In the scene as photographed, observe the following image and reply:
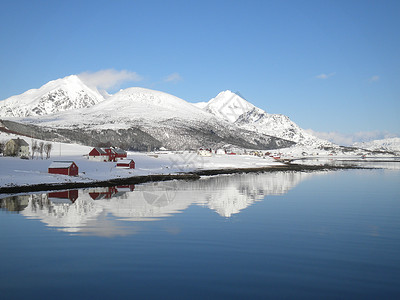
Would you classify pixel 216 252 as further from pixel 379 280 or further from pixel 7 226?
pixel 7 226

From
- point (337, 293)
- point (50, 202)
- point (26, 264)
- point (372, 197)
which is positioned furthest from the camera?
point (372, 197)

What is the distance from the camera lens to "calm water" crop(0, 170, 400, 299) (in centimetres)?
1518

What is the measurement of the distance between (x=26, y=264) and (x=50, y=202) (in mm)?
22131

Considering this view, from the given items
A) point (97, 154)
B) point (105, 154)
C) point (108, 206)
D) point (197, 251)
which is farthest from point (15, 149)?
point (197, 251)

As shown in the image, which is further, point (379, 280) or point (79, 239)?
point (79, 239)

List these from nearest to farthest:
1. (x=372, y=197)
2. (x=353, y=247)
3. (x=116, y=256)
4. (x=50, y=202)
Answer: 1. (x=116, y=256)
2. (x=353, y=247)
3. (x=50, y=202)
4. (x=372, y=197)

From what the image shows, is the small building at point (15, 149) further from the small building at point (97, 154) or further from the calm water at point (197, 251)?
the calm water at point (197, 251)

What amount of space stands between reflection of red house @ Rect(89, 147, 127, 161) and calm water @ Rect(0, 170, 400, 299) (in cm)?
6837

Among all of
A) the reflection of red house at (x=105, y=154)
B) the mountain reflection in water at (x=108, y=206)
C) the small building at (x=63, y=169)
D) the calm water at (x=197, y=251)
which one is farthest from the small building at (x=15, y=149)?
the calm water at (x=197, y=251)

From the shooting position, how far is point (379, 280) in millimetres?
16375

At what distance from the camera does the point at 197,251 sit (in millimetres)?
20656

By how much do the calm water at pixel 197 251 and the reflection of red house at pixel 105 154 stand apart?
6837 cm

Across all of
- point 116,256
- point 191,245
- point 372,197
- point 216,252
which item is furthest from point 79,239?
point 372,197

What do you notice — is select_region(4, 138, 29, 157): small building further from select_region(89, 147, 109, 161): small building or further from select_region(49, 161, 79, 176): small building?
select_region(49, 161, 79, 176): small building
